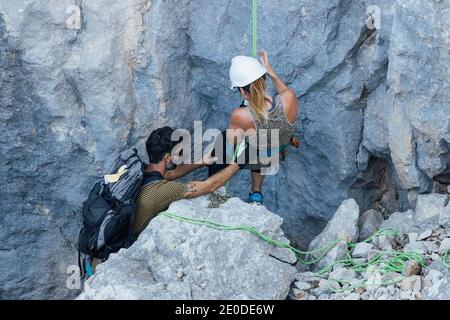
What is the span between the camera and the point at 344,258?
598cm

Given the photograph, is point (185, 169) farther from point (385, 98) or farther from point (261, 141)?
point (385, 98)

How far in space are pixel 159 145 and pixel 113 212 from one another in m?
0.72

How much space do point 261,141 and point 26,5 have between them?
2431 mm

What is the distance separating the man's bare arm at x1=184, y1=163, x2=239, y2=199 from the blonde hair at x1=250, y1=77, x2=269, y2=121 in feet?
1.62

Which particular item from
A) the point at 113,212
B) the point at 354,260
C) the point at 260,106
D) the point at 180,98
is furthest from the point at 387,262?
the point at 180,98

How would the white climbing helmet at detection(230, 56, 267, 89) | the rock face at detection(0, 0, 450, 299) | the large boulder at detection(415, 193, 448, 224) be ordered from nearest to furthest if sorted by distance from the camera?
the white climbing helmet at detection(230, 56, 267, 89) → the large boulder at detection(415, 193, 448, 224) → the rock face at detection(0, 0, 450, 299)

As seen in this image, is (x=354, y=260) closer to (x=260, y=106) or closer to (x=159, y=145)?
(x=260, y=106)

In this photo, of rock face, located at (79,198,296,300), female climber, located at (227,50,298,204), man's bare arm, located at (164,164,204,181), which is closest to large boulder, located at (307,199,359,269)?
rock face, located at (79,198,296,300)

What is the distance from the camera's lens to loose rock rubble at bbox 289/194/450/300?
16.9 ft

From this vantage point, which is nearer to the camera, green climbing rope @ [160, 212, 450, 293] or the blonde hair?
green climbing rope @ [160, 212, 450, 293]

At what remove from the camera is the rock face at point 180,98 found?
6336 mm

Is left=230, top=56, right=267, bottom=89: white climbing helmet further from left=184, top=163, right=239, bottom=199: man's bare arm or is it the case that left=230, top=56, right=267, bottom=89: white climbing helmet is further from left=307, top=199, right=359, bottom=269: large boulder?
left=307, top=199, right=359, bottom=269: large boulder
